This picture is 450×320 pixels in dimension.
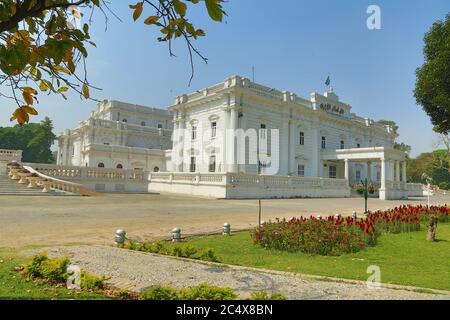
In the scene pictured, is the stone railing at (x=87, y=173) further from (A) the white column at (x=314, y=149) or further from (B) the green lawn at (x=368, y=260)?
(A) the white column at (x=314, y=149)

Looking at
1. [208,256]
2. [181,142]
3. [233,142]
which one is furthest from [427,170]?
[208,256]

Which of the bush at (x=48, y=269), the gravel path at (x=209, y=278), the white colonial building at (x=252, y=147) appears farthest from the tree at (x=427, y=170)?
the bush at (x=48, y=269)

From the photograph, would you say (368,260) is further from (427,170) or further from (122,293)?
(427,170)

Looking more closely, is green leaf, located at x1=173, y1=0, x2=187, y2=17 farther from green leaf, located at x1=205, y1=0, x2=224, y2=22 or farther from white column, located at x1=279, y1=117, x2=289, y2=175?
white column, located at x1=279, y1=117, x2=289, y2=175

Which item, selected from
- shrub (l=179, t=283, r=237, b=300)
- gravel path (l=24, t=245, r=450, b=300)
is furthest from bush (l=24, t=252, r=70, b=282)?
shrub (l=179, t=283, r=237, b=300)

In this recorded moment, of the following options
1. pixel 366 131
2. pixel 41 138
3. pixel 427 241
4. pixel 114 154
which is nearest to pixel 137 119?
pixel 114 154

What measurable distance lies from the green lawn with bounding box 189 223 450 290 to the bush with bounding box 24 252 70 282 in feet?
8.93

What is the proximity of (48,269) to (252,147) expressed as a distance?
2761 centimetres

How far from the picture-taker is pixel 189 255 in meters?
5.81

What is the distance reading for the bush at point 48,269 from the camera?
13.2 feet

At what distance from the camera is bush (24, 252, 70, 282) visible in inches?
158

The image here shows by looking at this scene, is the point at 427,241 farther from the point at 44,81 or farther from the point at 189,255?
the point at 44,81
